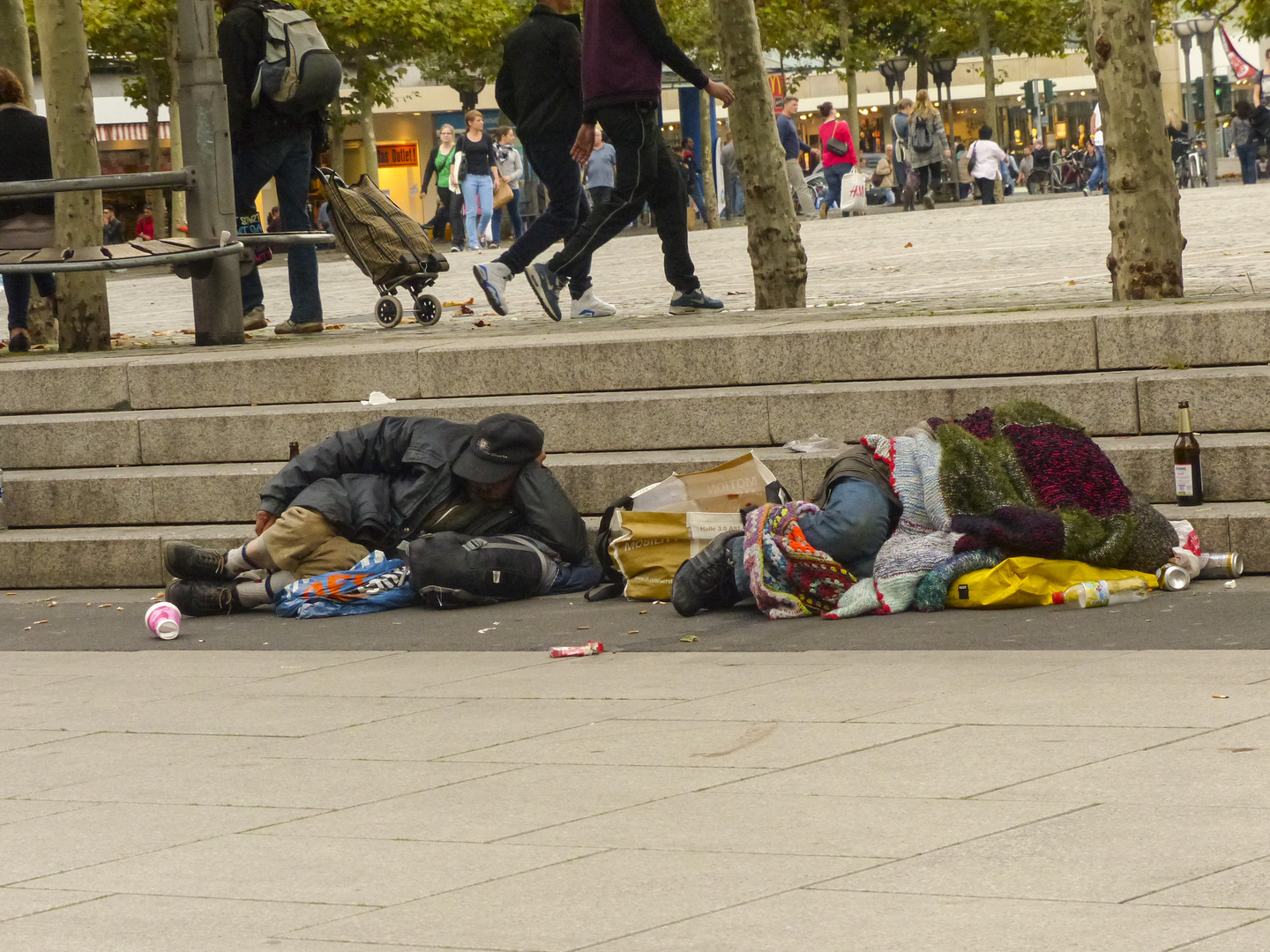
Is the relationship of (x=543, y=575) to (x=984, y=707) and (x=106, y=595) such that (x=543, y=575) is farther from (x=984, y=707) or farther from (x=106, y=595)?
(x=984, y=707)

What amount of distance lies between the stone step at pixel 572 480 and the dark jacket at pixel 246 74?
7.79 feet

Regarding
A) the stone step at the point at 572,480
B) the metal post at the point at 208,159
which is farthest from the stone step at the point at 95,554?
the metal post at the point at 208,159

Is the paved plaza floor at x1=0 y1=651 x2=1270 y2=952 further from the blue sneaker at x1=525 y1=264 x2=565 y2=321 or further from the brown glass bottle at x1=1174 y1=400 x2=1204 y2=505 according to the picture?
the blue sneaker at x1=525 y1=264 x2=565 y2=321

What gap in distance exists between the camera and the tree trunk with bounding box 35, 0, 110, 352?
10.0 m

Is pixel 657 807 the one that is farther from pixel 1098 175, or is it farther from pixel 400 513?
pixel 1098 175

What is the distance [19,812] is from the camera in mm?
4258

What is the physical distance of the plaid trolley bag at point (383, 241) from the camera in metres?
9.83

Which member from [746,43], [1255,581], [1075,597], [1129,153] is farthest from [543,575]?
[746,43]

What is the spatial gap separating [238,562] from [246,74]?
357 cm

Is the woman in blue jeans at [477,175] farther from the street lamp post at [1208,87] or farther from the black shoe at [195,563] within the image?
the black shoe at [195,563]

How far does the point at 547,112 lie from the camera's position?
945 cm

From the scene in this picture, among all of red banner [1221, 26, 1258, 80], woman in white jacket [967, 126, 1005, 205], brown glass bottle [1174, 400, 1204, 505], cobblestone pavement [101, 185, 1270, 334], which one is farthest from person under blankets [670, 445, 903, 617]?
red banner [1221, 26, 1258, 80]

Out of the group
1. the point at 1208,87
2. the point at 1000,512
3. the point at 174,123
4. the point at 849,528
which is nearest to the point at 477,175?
the point at 174,123

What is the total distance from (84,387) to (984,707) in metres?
5.40
